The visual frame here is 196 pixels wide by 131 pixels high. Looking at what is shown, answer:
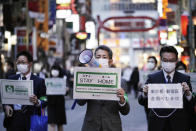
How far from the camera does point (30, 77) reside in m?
7.99

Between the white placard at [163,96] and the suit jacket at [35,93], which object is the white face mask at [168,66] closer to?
the white placard at [163,96]

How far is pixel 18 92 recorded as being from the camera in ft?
25.3

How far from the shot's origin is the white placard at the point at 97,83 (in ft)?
22.0

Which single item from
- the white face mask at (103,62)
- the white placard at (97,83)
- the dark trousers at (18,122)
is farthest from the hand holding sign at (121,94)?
the dark trousers at (18,122)

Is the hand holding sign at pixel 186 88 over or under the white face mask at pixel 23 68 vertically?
under

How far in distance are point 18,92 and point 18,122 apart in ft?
1.40

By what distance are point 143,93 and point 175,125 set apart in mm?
598

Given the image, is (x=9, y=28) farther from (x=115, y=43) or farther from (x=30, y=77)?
(x=115, y=43)

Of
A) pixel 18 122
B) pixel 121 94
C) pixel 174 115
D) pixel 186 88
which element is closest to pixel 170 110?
pixel 174 115

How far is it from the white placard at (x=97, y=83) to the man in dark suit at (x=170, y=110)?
0.51 meters

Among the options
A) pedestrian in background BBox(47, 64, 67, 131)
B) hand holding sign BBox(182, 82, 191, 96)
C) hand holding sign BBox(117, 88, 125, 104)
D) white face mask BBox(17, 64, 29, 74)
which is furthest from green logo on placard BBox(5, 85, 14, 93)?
pedestrian in background BBox(47, 64, 67, 131)

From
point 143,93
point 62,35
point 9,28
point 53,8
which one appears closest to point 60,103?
point 143,93

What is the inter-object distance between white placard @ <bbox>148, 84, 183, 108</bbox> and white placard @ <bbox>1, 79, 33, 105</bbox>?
1771 mm

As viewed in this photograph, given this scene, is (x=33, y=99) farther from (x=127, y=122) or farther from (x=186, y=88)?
(x=127, y=122)
